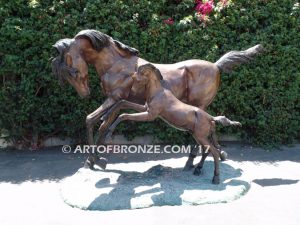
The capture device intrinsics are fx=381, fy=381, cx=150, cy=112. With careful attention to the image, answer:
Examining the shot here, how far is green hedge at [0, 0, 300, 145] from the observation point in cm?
623

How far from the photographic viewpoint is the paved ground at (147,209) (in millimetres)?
3877

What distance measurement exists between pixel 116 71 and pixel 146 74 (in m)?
0.49

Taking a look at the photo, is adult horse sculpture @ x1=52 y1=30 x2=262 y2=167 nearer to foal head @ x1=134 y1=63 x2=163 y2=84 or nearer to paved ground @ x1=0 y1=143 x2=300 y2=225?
foal head @ x1=134 y1=63 x2=163 y2=84

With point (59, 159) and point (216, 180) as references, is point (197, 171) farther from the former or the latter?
point (59, 159)

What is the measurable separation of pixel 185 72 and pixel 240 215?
183 cm

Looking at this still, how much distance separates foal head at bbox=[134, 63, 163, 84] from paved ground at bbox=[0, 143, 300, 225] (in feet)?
4.61

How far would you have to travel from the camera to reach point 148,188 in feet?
14.3

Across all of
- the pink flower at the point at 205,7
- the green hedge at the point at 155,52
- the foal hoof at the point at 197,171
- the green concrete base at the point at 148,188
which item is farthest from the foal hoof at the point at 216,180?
the pink flower at the point at 205,7

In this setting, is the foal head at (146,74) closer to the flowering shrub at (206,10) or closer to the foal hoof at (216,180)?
the foal hoof at (216,180)

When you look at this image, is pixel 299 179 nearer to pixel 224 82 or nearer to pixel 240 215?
pixel 240 215

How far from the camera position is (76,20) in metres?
6.18

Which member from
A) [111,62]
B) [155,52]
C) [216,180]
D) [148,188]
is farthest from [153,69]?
[155,52]

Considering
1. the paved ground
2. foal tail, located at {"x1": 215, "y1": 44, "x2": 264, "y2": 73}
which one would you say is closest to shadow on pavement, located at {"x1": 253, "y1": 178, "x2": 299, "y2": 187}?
the paved ground

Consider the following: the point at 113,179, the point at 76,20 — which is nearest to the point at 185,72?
the point at 113,179
